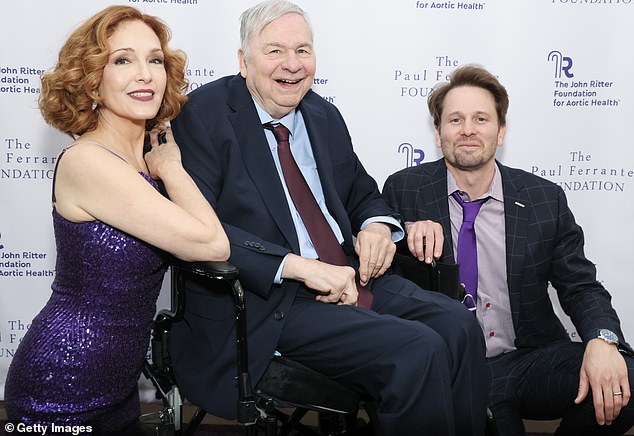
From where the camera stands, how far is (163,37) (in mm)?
2268

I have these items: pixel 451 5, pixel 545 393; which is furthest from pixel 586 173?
pixel 545 393

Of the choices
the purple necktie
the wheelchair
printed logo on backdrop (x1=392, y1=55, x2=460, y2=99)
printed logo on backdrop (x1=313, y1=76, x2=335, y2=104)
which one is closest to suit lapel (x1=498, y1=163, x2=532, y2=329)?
the purple necktie

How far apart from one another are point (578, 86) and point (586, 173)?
0.41 metres

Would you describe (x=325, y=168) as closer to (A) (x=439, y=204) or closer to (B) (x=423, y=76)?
(A) (x=439, y=204)

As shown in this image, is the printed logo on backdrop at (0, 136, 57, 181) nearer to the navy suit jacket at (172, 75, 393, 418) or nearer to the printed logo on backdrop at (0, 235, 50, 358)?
the printed logo on backdrop at (0, 235, 50, 358)

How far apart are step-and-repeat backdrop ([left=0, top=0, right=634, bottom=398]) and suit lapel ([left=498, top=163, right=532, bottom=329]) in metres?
0.87

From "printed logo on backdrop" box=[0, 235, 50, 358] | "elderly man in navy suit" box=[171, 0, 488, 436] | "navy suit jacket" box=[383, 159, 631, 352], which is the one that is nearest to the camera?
"elderly man in navy suit" box=[171, 0, 488, 436]

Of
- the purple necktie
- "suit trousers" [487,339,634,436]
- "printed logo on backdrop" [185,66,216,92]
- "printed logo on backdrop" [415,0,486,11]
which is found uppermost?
"printed logo on backdrop" [415,0,486,11]

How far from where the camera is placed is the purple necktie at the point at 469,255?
269cm

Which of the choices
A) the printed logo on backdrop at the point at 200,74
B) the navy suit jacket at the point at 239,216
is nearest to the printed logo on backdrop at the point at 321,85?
the printed logo on backdrop at the point at 200,74

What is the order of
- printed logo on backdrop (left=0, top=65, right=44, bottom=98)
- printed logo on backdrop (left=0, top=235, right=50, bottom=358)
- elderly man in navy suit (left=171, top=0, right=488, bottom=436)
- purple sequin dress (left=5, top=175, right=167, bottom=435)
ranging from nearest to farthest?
1. purple sequin dress (left=5, top=175, right=167, bottom=435)
2. elderly man in navy suit (left=171, top=0, right=488, bottom=436)
3. printed logo on backdrop (left=0, top=65, right=44, bottom=98)
4. printed logo on backdrop (left=0, top=235, right=50, bottom=358)

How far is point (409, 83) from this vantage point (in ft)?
11.4

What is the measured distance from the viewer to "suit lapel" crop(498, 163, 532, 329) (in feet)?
8.70

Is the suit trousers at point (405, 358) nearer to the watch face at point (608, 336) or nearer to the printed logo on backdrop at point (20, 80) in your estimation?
the watch face at point (608, 336)
